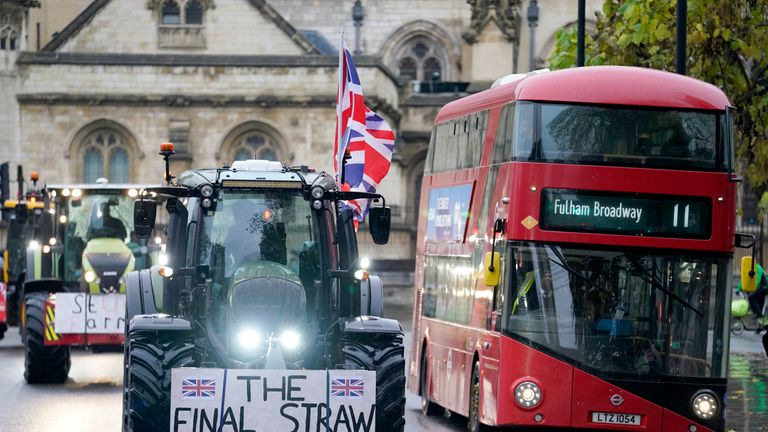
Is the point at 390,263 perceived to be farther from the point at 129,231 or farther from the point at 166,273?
the point at 166,273

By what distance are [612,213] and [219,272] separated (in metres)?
3.56

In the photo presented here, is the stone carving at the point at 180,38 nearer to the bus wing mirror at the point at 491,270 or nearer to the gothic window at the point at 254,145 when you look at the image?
the gothic window at the point at 254,145

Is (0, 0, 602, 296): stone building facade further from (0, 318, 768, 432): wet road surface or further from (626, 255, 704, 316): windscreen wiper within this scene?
(626, 255, 704, 316): windscreen wiper

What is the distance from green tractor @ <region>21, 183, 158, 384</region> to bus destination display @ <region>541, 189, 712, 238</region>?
938cm

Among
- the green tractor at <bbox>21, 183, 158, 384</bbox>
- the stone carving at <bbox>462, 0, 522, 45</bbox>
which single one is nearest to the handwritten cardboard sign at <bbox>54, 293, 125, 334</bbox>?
the green tractor at <bbox>21, 183, 158, 384</bbox>

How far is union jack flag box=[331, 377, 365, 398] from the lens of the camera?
1264 centimetres

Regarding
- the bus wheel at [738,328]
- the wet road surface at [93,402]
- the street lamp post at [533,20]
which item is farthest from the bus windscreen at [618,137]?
the street lamp post at [533,20]

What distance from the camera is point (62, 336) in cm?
2277

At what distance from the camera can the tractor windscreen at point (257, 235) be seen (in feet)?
44.5

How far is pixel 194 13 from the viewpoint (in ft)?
204

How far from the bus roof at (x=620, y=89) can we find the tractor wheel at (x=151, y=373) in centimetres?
419

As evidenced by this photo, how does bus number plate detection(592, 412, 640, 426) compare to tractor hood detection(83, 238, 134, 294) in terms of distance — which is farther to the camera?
tractor hood detection(83, 238, 134, 294)

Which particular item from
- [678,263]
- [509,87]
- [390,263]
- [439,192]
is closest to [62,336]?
[439,192]

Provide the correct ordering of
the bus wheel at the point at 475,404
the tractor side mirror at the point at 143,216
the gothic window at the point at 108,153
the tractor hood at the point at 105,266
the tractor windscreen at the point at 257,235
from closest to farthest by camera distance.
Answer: the tractor windscreen at the point at 257,235 → the tractor side mirror at the point at 143,216 → the bus wheel at the point at 475,404 → the tractor hood at the point at 105,266 → the gothic window at the point at 108,153
